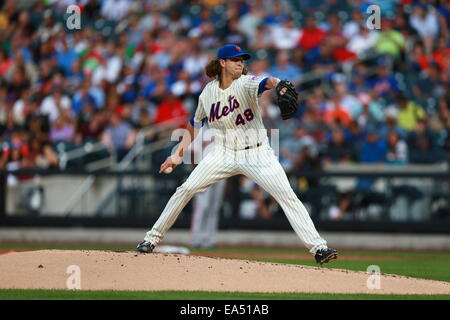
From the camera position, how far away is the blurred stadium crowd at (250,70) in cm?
1645

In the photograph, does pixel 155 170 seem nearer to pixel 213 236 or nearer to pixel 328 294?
pixel 213 236

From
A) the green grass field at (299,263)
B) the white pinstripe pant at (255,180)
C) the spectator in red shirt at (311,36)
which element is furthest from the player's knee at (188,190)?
the spectator in red shirt at (311,36)

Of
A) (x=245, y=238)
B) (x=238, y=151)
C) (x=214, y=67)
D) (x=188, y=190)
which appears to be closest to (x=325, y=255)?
(x=238, y=151)

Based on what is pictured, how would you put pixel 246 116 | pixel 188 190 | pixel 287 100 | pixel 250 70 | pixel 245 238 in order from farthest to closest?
pixel 250 70 → pixel 245 238 → pixel 188 190 → pixel 246 116 → pixel 287 100

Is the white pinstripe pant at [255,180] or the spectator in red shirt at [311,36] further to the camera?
the spectator in red shirt at [311,36]

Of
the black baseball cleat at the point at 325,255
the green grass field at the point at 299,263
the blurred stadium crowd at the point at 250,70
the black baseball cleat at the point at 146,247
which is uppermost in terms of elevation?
the blurred stadium crowd at the point at 250,70

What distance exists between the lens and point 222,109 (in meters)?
9.28

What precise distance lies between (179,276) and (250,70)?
9.26 meters

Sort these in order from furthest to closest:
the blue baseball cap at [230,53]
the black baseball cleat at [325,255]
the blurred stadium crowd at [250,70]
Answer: the blurred stadium crowd at [250,70] < the blue baseball cap at [230,53] < the black baseball cleat at [325,255]

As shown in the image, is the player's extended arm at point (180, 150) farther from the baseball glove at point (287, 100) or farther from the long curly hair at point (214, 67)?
the baseball glove at point (287, 100)

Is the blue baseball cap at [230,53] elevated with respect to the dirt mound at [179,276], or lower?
elevated

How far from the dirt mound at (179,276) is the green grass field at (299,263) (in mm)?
280

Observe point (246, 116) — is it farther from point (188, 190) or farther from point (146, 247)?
point (146, 247)
